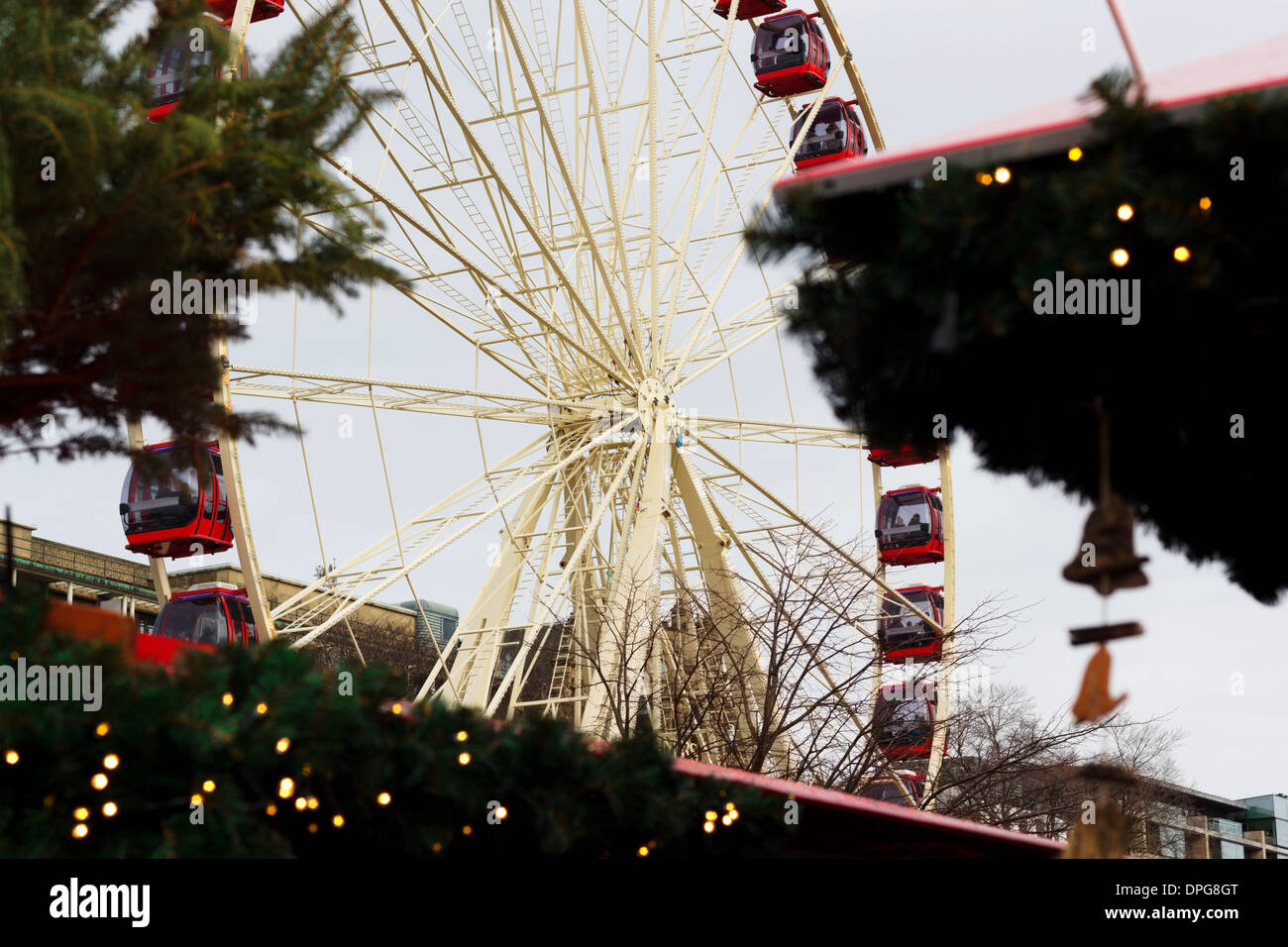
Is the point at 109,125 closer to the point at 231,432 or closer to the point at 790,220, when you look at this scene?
the point at 231,432

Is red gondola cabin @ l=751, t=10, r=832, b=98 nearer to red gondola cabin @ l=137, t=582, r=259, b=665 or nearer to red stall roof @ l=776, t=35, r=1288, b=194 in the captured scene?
red gondola cabin @ l=137, t=582, r=259, b=665

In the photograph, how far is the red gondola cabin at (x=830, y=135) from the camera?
24797 millimetres

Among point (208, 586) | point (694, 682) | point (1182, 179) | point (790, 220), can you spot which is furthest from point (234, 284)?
point (694, 682)

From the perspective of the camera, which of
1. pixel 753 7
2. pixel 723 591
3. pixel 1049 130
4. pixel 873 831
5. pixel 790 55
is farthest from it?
pixel 753 7

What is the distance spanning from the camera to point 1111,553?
456 centimetres

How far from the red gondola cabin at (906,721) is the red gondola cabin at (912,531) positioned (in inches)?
78.9

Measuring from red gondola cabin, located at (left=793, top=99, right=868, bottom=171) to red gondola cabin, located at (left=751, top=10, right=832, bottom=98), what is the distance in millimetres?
509

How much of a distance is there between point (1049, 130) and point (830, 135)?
21.2 meters

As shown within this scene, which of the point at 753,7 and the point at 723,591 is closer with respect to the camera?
the point at 723,591

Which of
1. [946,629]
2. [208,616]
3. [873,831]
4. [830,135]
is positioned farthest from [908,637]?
Answer: [873,831]

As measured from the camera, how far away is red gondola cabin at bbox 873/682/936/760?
73.0 feet

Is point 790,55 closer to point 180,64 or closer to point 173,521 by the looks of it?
point 173,521

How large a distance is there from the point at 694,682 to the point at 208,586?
636 cm
